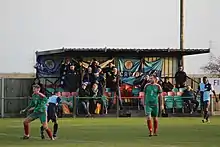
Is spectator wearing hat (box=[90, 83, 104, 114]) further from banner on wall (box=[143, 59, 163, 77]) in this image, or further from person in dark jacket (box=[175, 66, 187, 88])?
person in dark jacket (box=[175, 66, 187, 88])

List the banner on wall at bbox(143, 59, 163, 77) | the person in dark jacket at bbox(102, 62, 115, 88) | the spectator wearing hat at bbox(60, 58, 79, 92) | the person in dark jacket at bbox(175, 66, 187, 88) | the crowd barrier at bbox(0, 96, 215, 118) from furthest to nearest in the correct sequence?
the banner on wall at bbox(143, 59, 163, 77)
the person in dark jacket at bbox(175, 66, 187, 88)
the person in dark jacket at bbox(102, 62, 115, 88)
the spectator wearing hat at bbox(60, 58, 79, 92)
the crowd barrier at bbox(0, 96, 215, 118)

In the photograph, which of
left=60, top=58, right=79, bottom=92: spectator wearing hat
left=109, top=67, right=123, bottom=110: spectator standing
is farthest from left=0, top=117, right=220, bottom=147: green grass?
left=109, top=67, right=123, bottom=110: spectator standing

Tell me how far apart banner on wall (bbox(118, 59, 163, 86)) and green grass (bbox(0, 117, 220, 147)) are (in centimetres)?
834

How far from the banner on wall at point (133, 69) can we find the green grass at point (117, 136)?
8.34 metres

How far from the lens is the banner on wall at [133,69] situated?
1313 inches

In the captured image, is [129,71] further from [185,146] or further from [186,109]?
[185,146]

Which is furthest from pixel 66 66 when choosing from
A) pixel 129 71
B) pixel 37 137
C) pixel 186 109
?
pixel 37 137

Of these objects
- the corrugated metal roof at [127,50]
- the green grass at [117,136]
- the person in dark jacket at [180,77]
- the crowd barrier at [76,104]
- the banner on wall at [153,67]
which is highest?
the corrugated metal roof at [127,50]

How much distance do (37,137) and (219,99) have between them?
1676 cm

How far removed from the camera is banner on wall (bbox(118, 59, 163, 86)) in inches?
1313

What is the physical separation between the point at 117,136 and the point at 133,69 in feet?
45.7

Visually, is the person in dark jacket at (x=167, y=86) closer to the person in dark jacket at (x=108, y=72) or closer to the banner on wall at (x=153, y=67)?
the banner on wall at (x=153, y=67)

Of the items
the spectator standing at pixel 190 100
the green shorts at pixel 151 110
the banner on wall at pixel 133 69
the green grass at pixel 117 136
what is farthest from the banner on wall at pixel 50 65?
the green shorts at pixel 151 110

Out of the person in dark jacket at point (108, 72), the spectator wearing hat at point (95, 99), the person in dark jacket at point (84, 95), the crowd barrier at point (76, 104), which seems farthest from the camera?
the person in dark jacket at point (108, 72)
